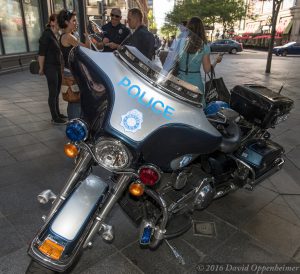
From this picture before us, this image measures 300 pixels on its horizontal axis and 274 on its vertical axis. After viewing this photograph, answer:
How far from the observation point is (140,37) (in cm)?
385

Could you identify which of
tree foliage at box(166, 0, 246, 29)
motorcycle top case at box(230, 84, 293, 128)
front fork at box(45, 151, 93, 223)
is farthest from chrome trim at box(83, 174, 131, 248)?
tree foliage at box(166, 0, 246, 29)

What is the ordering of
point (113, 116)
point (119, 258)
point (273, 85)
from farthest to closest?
point (273, 85) → point (119, 258) → point (113, 116)

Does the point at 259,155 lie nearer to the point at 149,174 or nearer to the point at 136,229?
the point at 136,229

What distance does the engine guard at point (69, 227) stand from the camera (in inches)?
66.7

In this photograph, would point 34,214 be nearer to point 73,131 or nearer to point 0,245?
point 0,245

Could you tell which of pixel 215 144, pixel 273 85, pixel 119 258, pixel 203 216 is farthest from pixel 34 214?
pixel 273 85

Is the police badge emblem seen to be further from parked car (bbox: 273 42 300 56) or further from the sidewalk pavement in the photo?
parked car (bbox: 273 42 300 56)

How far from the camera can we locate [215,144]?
1.81 meters

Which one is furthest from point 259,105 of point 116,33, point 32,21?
point 32,21

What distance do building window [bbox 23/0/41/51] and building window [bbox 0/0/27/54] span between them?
1.67 ft

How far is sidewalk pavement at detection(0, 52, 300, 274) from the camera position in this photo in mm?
2420

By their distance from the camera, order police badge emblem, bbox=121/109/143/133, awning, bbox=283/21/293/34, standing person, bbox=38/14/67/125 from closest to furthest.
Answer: police badge emblem, bbox=121/109/143/133
standing person, bbox=38/14/67/125
awning, bbox=283/21/293/34

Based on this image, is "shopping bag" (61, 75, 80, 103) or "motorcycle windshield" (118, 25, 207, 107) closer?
"motorcycle windshield" (118, 25, 207, 107)

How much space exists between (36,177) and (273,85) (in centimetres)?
923
